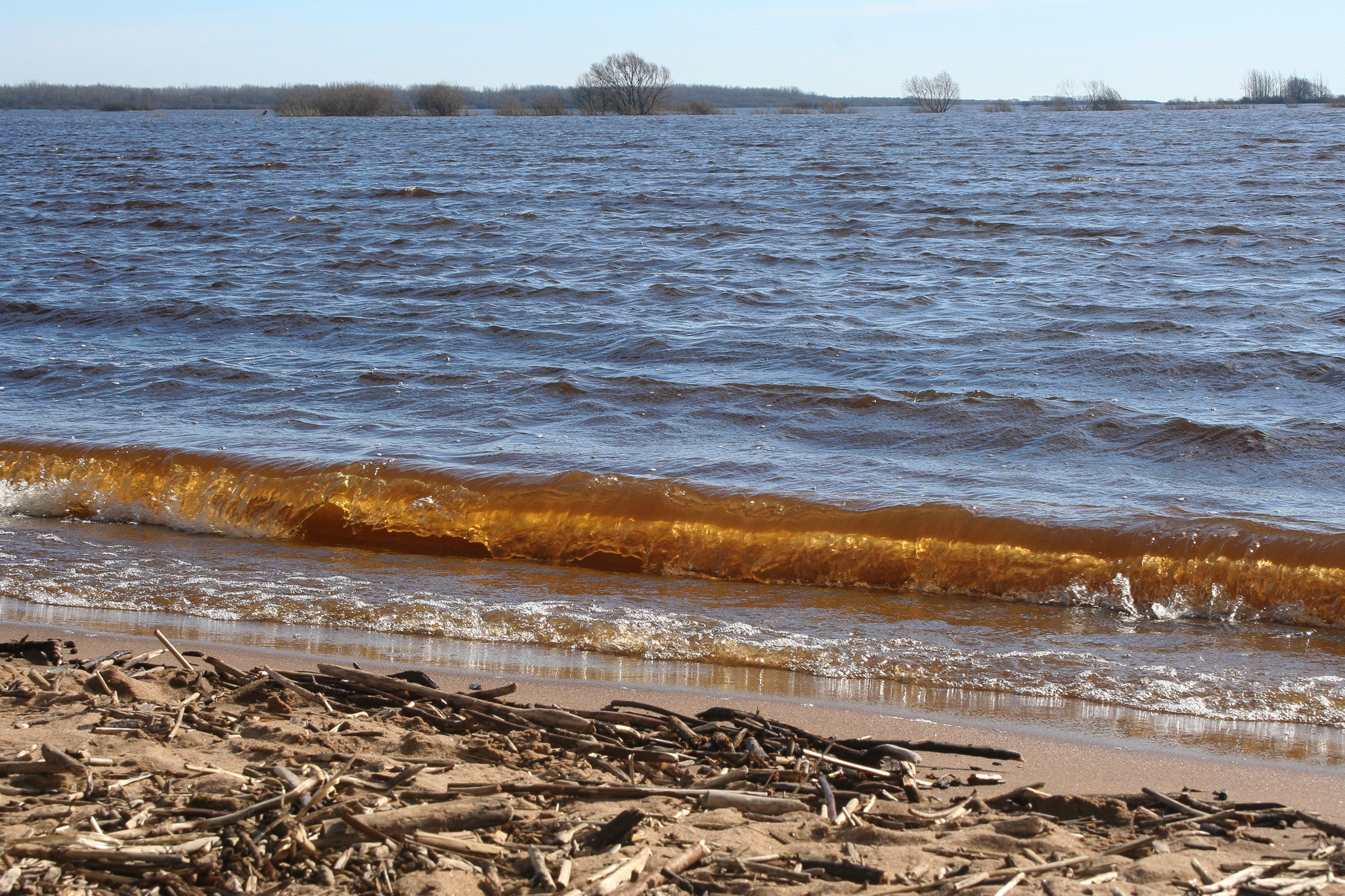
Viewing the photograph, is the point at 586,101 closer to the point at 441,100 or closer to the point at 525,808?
the point at 441,100

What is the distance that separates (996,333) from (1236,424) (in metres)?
2.70

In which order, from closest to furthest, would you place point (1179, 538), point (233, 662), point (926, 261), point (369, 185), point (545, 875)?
point (545, 875), point (233, 662), point (1179, 538), point (926, 261), point (369, 185)

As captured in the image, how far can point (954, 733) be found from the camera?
2.99m

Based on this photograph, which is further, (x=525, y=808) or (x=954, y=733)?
(x=954, y=733)

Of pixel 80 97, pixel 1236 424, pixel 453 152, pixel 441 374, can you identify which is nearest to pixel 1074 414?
pixel 1236 424

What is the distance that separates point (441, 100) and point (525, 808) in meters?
66.6

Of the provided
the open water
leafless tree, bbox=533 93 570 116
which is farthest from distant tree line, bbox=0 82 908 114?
the open water

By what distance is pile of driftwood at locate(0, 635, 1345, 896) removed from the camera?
1.90 meters

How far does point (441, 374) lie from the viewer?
8.23m

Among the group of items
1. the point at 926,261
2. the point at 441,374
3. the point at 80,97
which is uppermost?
the point at 80,97

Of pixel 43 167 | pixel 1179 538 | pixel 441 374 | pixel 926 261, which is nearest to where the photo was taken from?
pixel 1179 538

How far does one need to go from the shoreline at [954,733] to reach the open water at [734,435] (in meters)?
0.34

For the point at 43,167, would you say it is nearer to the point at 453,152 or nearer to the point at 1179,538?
A: the point at 453,152

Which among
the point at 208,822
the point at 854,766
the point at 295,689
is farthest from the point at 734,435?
the point at 208,822
